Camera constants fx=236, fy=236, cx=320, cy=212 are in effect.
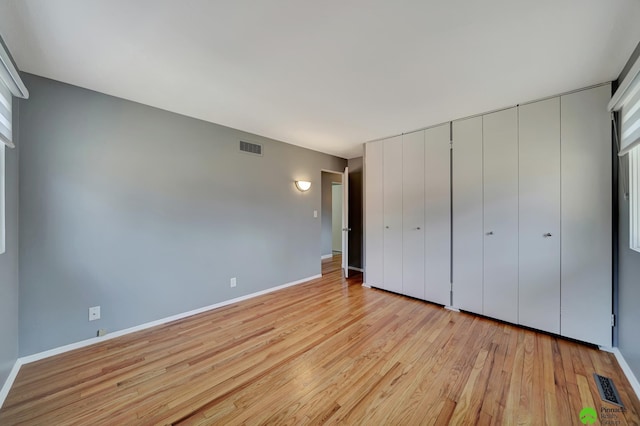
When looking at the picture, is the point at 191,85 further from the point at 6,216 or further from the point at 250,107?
the point at 6,216

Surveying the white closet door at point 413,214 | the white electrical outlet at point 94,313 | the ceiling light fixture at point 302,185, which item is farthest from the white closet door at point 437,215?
the white electrical outlet at point 94,313

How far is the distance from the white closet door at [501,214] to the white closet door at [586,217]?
0.38m

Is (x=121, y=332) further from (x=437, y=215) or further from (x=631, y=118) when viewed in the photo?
(x=631, y=118)

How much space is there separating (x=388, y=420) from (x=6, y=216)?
3.00m

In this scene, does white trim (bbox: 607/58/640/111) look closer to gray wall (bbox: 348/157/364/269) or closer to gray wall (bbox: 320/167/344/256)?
gray wall (bbox: 348/157/364/269)

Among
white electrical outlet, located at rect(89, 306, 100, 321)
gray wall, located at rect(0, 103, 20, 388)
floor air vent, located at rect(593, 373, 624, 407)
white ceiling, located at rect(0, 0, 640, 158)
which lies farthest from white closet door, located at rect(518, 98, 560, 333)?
gray wall, located at rect(0, 103, 20, 388)

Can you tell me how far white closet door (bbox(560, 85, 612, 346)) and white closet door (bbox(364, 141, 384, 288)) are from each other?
2.06 metres

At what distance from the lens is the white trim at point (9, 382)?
5.21 feet

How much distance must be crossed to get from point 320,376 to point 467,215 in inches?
96.8

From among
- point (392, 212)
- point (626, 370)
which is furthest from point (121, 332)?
point (626, 370)

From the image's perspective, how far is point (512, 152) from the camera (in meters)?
2.61

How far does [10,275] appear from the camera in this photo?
180cm

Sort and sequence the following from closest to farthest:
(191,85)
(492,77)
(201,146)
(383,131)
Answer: (492,77) < (191,85) < (201,146) < (383,131)

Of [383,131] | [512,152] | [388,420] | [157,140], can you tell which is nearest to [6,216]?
[157,140]
